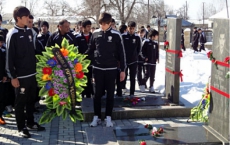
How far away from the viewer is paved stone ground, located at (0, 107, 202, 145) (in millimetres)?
5480

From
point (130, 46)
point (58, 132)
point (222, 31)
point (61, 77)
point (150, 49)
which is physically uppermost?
point (222, 31)

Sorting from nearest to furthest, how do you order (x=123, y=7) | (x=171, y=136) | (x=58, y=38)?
(x=171, y=136) → (x=58, y=38) → (x=123, y=7)

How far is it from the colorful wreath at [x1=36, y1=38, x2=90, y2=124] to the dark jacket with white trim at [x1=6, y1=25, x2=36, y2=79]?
0.35 m

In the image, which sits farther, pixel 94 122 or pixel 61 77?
pixel 94 122

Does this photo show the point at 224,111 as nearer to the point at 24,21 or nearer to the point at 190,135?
the point at 190,135

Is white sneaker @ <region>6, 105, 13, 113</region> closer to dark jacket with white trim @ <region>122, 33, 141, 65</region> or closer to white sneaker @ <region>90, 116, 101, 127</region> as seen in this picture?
white sneaker @ <region>90, 116, 101, 127</region>

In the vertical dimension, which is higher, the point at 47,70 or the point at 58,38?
the point at 58,38

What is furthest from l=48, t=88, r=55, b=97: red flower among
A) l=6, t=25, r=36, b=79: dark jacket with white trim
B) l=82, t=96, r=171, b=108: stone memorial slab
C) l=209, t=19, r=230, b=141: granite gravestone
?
l=209, t=19, r=230, b=141: granite gravestone

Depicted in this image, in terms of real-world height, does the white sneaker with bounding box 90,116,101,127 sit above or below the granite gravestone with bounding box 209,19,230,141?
below

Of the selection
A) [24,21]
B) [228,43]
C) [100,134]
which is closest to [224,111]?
[228,43]

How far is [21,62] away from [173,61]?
338 cm

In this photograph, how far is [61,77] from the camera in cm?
596

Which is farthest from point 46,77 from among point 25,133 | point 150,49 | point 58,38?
point 150,49

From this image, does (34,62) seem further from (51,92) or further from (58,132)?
(58,132)
